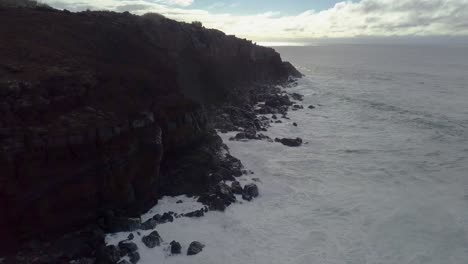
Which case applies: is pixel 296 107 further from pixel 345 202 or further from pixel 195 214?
pixel 195 214

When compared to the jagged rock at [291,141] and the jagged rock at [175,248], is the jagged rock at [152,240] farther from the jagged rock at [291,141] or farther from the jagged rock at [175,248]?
the jagged rock at [291,141]

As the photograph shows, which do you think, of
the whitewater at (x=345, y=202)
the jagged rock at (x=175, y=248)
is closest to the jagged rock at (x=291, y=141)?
the whitewater at (x=345, y=202)

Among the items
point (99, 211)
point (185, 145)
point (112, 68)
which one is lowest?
point (99, 211)

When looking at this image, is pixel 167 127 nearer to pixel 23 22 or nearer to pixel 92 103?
pixel 92 103

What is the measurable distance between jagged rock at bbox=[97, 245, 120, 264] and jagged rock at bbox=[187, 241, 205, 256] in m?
3.45

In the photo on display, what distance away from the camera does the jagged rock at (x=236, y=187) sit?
2525 centimetres

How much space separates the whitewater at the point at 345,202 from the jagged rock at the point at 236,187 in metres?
1.20

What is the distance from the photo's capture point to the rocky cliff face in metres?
17.5

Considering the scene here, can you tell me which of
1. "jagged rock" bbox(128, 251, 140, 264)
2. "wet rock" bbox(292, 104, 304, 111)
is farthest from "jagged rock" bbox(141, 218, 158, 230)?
"wet rock" bbox(292, 104, 304, 111)

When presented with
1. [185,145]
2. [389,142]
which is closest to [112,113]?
[185,145]

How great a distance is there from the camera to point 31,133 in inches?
703

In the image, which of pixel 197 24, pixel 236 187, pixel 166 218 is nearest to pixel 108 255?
pixel 166 218

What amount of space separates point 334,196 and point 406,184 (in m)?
6.06

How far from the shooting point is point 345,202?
2455 cm
